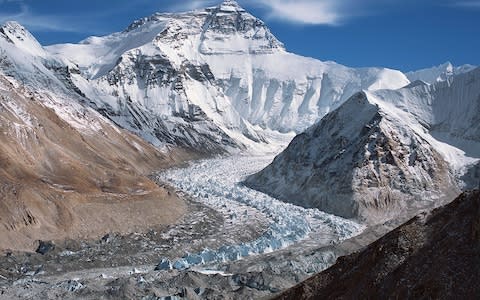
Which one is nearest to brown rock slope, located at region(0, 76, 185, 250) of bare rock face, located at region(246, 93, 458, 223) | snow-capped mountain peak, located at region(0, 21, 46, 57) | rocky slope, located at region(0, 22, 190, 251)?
rocky slope, located at region(0, 22, 190, 251)

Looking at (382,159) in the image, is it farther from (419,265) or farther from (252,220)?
(419,265)

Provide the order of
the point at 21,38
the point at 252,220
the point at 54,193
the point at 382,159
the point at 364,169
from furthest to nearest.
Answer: the point at 21,38
the point at 382,159
the point at 364,169
the point at 252,220
the point at 54,193

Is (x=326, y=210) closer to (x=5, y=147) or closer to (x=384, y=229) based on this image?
(x=384, y=229)

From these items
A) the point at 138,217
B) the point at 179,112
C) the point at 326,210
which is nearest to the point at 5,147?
the point at 138,217

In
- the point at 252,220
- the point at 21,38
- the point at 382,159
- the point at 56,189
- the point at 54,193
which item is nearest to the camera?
the point at 54,193

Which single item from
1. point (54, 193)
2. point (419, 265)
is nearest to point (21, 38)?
point (54, 193)
